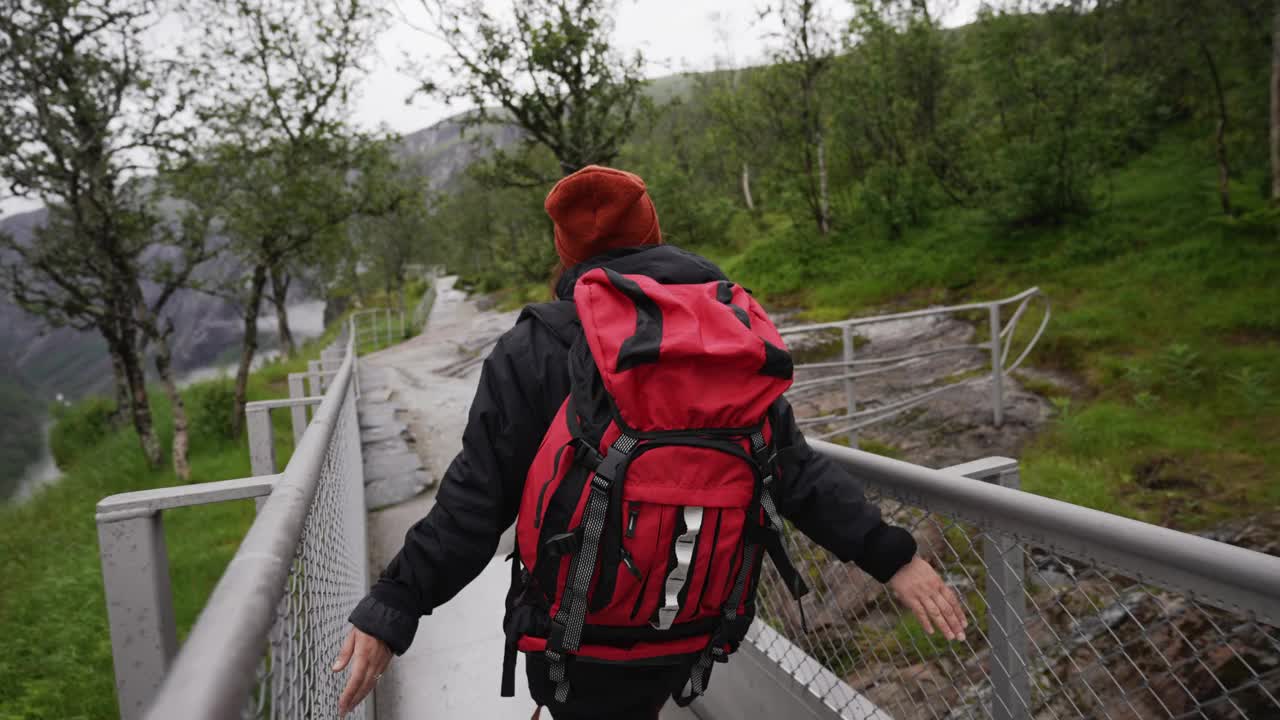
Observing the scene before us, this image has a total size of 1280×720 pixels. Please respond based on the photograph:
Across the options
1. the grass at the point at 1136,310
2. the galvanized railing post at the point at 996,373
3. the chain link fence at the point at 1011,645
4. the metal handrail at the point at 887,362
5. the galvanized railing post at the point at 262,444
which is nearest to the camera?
the chain link fence at the point at 1011,645

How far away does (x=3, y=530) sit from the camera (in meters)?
12.1

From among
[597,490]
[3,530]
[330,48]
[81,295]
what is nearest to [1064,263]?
[597,490]

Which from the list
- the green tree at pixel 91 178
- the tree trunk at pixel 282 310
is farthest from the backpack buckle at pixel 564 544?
the tree trunk at pixel 282 310

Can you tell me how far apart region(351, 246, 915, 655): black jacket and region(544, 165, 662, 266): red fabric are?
102mm

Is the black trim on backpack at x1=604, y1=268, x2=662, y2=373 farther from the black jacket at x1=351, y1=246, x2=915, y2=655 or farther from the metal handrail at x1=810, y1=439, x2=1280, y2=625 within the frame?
the metal handrail at x1=810, y1=439, x2=1280, y2=625

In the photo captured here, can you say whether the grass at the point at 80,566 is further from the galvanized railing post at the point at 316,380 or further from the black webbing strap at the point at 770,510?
the black webbing strap at the point at 770,510

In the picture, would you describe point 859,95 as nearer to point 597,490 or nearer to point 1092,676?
point 1092,676

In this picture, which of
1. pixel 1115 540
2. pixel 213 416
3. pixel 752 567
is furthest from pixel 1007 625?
pixel 213 416

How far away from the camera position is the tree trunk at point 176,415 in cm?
1173

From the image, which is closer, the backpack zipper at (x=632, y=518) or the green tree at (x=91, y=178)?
the backpack zipper at (x=632, y=518)

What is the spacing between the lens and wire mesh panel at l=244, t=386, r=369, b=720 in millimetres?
1048

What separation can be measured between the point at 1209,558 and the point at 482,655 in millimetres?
2937

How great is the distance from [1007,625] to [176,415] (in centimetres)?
1297

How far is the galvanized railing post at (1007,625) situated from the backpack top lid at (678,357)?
0.72 meters
